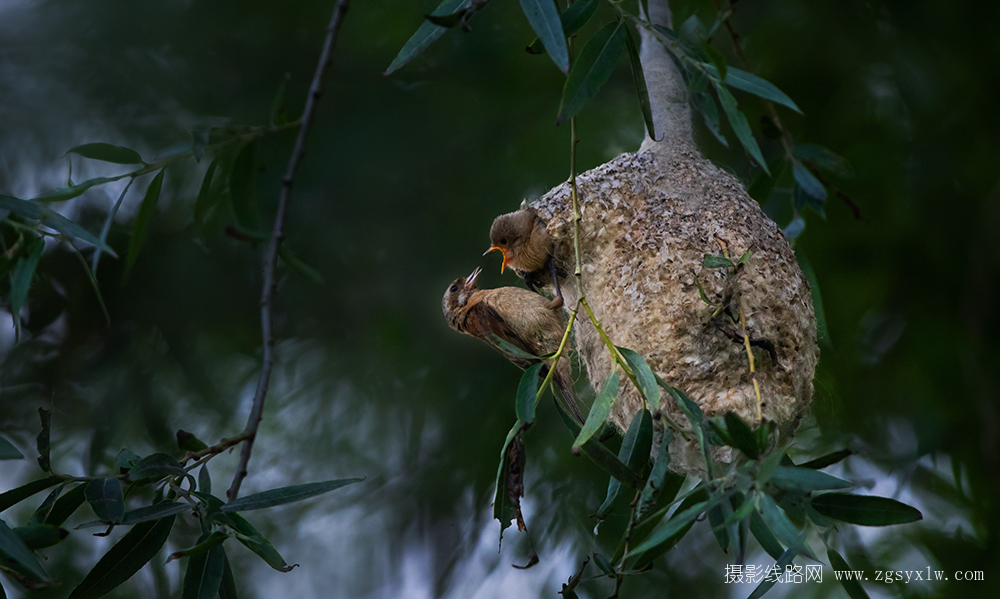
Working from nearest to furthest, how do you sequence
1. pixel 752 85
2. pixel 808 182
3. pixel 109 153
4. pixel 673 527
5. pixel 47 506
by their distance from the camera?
pixel 673 527 → pixel 47 506 → pixel 752 85 → pixel 109 153 → pixel 808 182

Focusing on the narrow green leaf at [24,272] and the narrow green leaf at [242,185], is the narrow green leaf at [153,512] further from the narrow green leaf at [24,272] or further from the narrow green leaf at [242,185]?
the narrow green leaf at [242,185]

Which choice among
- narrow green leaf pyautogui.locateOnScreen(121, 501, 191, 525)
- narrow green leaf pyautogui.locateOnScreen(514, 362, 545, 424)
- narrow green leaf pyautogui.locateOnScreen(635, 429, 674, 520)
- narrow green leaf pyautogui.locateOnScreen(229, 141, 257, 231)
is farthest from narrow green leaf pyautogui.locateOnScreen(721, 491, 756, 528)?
narrow green leaf pyautogui.locateOnScreen(229, 141, 257, 231)

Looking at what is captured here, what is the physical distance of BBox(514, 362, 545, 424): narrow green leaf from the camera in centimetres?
153

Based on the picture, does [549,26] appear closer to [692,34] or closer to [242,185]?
[692,34]

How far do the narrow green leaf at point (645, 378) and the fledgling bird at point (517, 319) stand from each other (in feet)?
3.36

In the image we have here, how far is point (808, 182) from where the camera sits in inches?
92.2

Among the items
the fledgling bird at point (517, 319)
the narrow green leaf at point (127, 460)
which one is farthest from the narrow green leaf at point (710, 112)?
the narrow green leaf at point (127, 460)

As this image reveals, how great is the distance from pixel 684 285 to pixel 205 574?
133cm

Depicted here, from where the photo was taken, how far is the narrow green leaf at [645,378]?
1516mm

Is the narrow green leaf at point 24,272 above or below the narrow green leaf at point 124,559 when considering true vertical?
above

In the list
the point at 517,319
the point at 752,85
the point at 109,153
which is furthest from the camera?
the point at 517,319

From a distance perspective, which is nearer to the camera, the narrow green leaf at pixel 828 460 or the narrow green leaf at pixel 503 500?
the narrow green leaf at pixel 828 460

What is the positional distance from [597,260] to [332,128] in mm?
1658

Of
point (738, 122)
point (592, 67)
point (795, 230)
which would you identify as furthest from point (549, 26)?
point (795, 230)
